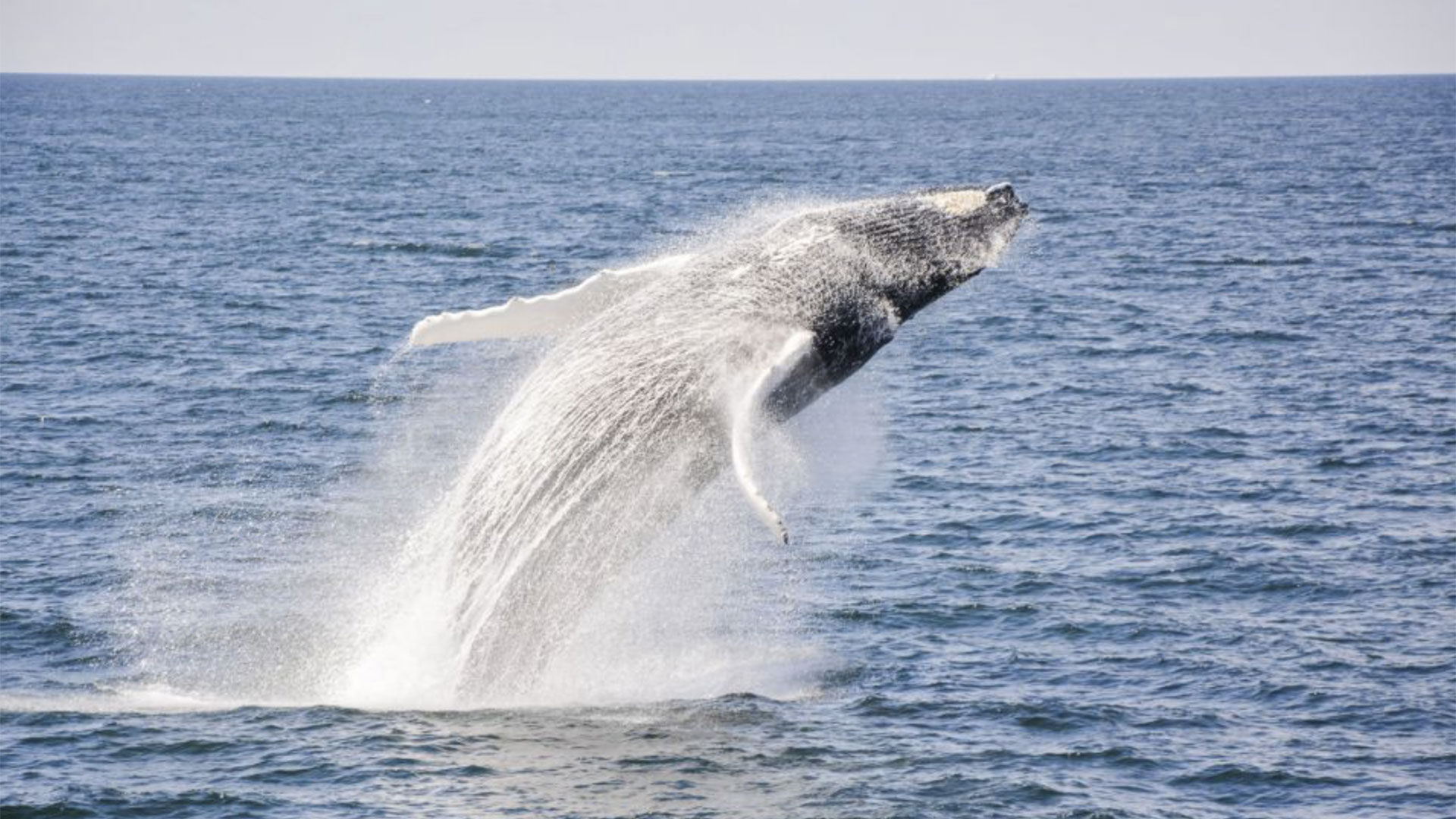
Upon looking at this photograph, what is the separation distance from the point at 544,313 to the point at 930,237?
143 inches

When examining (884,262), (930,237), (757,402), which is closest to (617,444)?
(757,402)

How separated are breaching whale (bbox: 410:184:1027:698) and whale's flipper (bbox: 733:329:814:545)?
0.03 m

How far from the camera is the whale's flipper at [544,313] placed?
1670 centimetres

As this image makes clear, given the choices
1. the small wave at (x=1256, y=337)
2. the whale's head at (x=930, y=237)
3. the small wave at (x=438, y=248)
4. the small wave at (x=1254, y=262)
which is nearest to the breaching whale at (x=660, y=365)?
the whale's head at (x=930, y=237)

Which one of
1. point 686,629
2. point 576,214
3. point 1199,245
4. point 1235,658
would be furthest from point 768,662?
A: point 576,214

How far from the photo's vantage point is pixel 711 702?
1972 centimetres

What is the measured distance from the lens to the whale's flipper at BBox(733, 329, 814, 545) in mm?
14508

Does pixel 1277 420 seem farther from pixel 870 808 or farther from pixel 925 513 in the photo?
pixel 870 808

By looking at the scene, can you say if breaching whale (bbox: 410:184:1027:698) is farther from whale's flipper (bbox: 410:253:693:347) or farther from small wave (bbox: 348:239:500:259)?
small wave (bbox: 348:239:500:259)

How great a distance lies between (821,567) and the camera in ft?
85.7

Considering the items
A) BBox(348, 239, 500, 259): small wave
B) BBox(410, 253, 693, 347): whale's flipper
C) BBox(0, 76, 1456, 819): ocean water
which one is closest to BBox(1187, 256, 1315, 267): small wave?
BBox(0, 76, 1456, 819): ocean water

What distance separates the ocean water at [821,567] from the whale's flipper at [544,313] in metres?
1.97

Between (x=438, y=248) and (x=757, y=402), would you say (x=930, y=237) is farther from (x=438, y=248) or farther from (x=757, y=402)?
(x=438, y=248)

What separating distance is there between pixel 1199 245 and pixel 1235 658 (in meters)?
49.3
